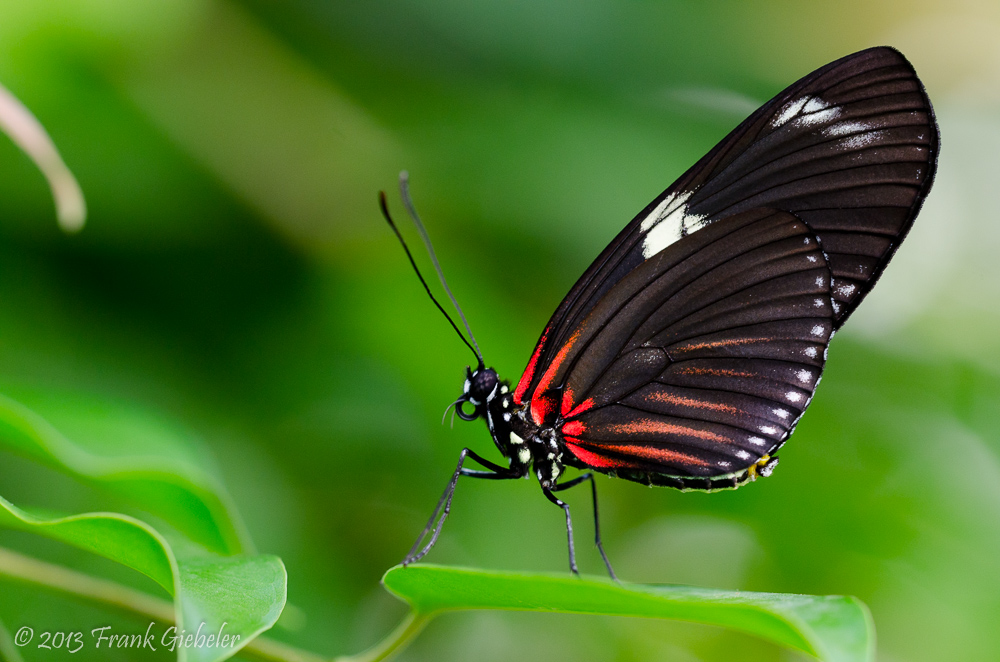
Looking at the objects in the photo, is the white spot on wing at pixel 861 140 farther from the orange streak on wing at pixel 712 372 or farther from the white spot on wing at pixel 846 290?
the orange streak on wing at pixel 712 372

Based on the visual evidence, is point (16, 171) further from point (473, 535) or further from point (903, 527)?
point (903, 527)

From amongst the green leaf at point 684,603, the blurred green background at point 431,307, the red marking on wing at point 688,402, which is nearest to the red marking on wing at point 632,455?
the red marking on wing at point 688,402

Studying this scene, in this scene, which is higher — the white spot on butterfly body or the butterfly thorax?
the white spot on butterfly body

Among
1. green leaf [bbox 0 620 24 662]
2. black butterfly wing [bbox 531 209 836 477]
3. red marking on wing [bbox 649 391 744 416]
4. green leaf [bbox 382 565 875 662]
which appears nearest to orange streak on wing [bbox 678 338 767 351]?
black butterfly wing [bbox 531 209 836 477]

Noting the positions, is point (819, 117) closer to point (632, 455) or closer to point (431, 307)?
point (632, 455)

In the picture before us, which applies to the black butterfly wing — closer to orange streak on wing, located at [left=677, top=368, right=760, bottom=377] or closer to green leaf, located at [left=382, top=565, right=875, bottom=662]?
orange streak on wing, located at [left=677, top=368, right=760, bottom=377]
